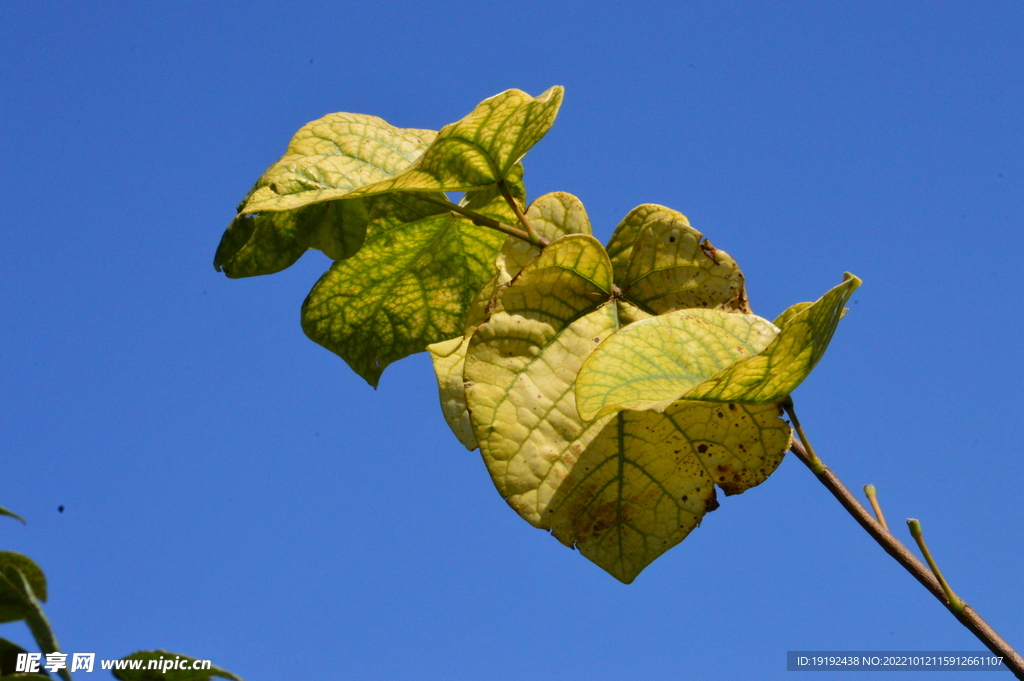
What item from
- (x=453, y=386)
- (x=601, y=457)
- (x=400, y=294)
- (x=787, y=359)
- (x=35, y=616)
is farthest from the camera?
(x=400, y=294)

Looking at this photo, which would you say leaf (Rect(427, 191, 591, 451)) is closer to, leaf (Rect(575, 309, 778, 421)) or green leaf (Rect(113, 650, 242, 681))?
leaf (Rect(575, 309, 778, 421))

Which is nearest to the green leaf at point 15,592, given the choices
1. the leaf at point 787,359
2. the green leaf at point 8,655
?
the green leaf at point 8,655

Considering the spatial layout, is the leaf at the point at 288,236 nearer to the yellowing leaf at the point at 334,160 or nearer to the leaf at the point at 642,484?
the yellowing leaf at the point at 334,160

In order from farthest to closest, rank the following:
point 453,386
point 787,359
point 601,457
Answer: point 453,386
point 601,457
point 787,359

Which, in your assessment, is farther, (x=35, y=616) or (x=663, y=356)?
(x=663, y=356)

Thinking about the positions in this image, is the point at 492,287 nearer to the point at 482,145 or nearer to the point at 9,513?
the point at 482,145

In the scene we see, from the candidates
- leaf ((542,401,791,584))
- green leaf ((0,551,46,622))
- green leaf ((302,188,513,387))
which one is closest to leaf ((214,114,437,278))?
green leaf ((302,188,513,387))

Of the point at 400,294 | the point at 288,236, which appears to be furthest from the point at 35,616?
the point at 400,294
